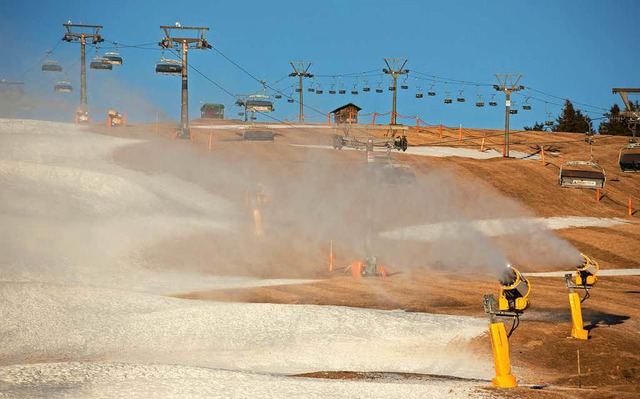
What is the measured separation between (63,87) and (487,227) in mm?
57653

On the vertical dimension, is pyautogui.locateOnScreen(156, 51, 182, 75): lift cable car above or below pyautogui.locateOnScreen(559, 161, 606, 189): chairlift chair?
above

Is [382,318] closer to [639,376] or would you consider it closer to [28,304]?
[639,376]

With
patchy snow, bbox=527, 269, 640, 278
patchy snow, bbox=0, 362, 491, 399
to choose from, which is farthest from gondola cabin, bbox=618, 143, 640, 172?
patchy snow, bbox=0, 362, 491, 399

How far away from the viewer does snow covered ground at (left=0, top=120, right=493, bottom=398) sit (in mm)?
16422

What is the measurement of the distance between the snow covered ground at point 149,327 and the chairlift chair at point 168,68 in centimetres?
1980

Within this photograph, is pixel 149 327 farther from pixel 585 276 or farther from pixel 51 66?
pixel 51 66

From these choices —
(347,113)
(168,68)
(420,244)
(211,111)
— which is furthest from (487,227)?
(211,111)

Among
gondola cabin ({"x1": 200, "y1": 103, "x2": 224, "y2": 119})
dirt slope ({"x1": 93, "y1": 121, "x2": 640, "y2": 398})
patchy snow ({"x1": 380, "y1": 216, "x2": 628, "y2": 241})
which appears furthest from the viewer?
gondola cabin ({"x1": 200, "y1": 103, "x2": 224, "y2": 119})

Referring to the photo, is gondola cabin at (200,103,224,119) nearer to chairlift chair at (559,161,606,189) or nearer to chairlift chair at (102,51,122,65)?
chairlift chair at (102,51,122,65)

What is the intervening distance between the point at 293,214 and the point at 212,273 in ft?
50.0

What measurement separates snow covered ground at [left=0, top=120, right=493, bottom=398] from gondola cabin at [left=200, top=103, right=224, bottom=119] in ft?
227

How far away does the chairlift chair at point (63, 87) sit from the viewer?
9550 cm

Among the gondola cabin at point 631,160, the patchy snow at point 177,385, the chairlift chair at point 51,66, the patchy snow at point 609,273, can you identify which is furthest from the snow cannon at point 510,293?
the chairlift chair at point 51,66

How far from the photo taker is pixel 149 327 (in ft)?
80.9
